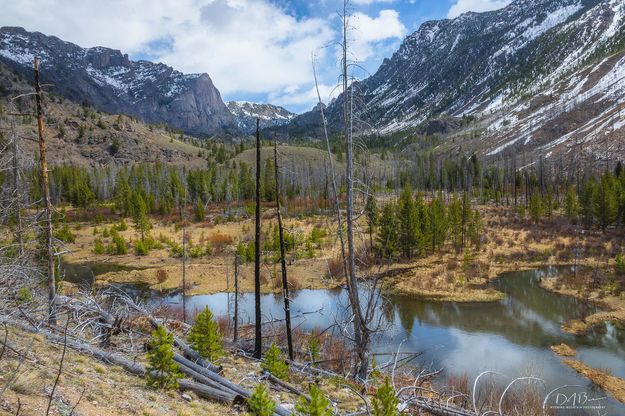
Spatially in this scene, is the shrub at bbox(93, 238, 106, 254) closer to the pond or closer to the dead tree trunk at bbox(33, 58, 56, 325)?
the pond

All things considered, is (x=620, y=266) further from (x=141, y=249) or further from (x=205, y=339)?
(x=141, y=249)

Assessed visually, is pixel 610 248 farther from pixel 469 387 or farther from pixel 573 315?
pixel 469 387

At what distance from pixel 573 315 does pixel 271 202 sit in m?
64.9

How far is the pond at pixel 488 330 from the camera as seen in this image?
2028 centimetres

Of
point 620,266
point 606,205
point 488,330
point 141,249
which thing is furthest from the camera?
point 606,205

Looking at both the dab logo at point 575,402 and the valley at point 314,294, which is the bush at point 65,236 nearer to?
the valley at point 314,294

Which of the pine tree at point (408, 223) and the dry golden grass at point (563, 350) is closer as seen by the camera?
the dry golden grass at point (563, 350)

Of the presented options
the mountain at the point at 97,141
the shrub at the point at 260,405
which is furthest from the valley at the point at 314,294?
the mountain at the point at 97,141

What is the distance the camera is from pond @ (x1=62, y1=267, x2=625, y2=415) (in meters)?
20.3

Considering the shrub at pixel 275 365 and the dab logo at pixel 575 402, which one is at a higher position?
the shrub at pixel 275 365

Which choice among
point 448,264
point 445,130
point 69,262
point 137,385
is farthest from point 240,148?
point 137,385

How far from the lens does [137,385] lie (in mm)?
9422

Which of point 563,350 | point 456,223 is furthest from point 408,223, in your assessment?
point 563,350

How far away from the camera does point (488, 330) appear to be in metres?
25.7
